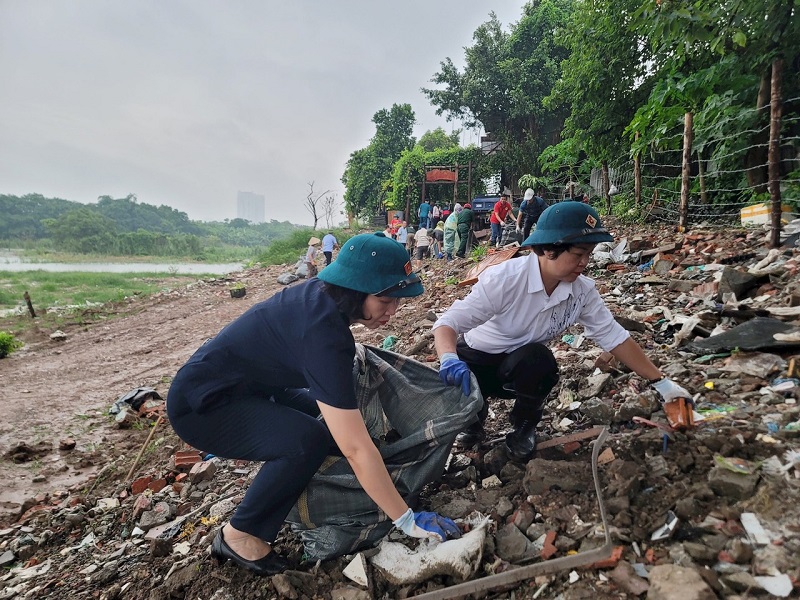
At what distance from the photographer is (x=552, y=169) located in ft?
52.7

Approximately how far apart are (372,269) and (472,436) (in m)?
1.33

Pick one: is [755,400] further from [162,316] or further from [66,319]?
[66,319]

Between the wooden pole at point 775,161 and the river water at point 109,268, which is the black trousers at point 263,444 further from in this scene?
the river water at point 109,268

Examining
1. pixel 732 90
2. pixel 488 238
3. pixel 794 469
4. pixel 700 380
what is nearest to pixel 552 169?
pixel 488 238

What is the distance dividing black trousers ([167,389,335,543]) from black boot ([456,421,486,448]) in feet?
3.11

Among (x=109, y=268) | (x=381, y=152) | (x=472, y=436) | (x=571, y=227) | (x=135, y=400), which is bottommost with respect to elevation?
(x=135, y=400)

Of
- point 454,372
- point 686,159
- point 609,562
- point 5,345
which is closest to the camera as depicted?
point 609,562

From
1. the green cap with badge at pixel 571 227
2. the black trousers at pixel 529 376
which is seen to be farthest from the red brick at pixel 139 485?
the green cap with badge at pixel 571 227

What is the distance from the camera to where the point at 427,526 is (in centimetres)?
170

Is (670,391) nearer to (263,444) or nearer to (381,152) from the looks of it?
(263,444)

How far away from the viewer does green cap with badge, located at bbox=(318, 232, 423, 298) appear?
1.63 meters

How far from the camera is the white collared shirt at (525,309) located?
7.07 ft

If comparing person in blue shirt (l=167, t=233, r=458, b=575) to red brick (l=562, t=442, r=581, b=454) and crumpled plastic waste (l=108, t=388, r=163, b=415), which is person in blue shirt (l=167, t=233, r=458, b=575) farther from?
crumpled plastic waste (l=108, t=388, r=163, b=415)

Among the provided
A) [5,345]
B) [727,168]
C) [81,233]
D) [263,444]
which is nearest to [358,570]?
[263,444]
